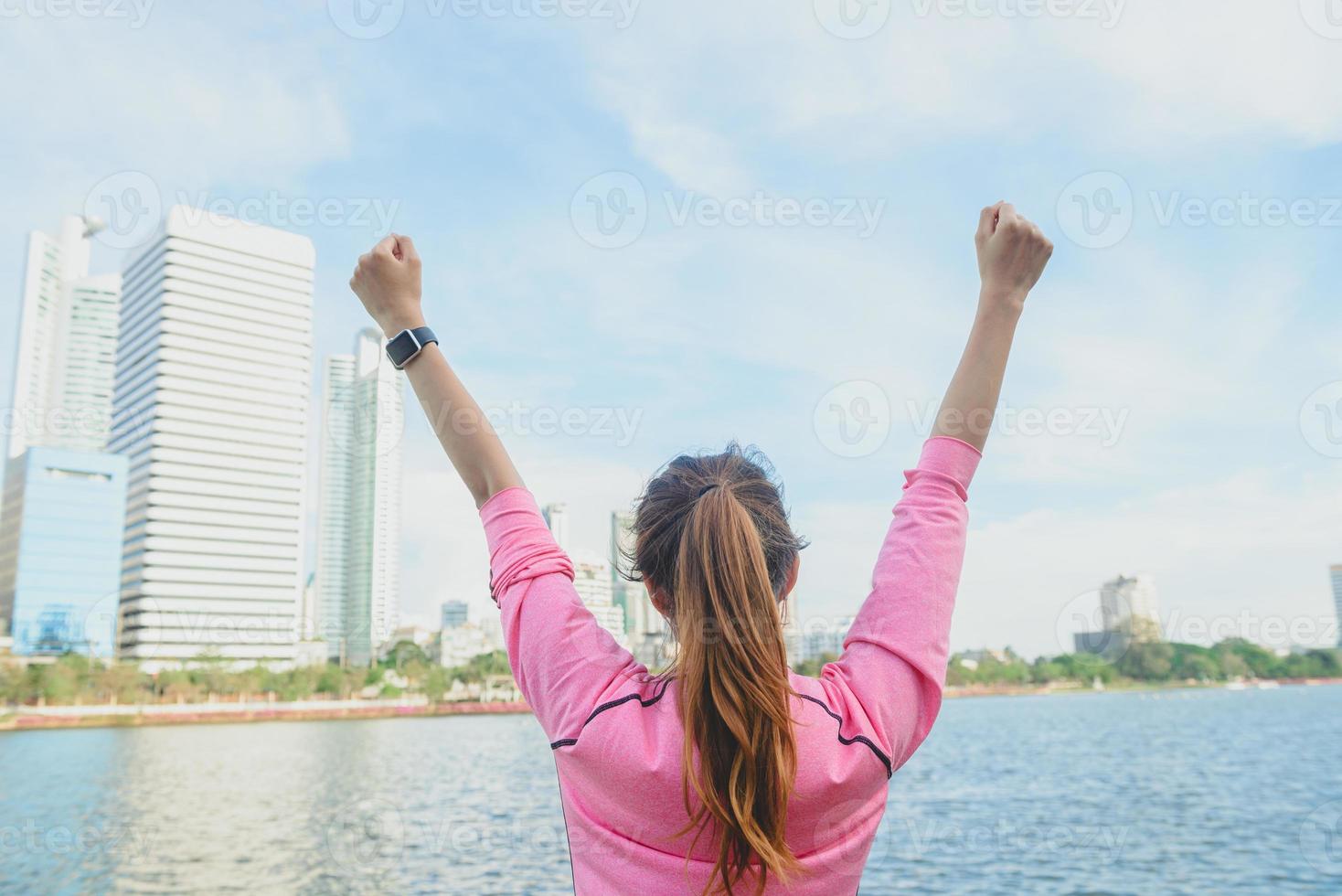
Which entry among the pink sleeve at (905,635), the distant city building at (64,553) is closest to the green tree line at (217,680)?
the distant city building at (64,553)

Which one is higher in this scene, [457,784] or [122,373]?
[122,373]

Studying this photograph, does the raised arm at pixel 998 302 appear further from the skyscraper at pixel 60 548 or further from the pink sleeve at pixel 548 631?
the skyscraper at pixel 60 548

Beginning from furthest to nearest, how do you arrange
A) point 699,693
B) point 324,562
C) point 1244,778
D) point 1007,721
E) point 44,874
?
point 324,562 → point 1007,721 → point 1244,778 → point 44,874 → point 699,693

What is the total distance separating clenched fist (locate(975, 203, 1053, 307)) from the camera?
3.52 feet

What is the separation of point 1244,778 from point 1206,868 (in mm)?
12433

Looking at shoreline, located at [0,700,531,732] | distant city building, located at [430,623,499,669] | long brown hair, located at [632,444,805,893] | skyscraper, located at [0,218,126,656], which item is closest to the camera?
long brown hair, located at [632,444,805,893]

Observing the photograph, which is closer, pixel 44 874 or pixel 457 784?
pixel 44 874

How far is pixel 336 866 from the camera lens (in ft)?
46.5

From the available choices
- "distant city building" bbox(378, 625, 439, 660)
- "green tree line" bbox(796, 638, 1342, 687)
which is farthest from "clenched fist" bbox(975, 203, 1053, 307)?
"green tree line" bbox(796, 638, 1342, 687)

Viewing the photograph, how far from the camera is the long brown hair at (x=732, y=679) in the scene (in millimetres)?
852

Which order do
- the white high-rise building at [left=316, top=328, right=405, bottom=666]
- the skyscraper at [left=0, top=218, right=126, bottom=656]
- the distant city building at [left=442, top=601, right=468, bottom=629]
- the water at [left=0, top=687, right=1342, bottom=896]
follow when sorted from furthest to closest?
the distant city building at [left=442, top=601, right=468, bottom=629] → the white high-rise building at [left=316, top=328, right=405, bottom=666] → the skyscraper at [left=0, top=218, right=126, bottom=656] → the water at [left=0, top=687, right=1342, bottom=896]

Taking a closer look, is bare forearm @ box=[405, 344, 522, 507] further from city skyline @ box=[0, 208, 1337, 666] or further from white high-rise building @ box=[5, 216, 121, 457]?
white high-rise building @ box=[5, 216, 121, 457]

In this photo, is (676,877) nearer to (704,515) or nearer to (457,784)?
(704,515)

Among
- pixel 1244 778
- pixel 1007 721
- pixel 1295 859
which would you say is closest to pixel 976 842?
pixel 1295 859
